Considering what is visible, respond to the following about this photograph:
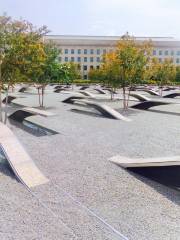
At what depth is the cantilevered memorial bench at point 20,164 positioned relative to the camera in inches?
243

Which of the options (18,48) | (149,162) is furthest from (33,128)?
(149,162)

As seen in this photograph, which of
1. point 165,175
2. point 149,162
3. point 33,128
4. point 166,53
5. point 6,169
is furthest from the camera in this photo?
point 166,53

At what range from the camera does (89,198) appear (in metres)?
5.37

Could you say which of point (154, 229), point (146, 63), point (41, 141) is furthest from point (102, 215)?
point (146, 63)

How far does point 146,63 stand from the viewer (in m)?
20.2

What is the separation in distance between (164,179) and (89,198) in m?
1.59

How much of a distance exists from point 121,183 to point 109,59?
1789 centimetres

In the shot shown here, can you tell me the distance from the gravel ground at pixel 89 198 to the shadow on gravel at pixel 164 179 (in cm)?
2

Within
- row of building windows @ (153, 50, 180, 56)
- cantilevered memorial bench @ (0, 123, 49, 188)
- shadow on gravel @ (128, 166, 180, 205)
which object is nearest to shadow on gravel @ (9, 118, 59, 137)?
cantilevered memorial bench @ (0, 123, 49, 188)

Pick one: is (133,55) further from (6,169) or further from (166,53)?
(166,53)

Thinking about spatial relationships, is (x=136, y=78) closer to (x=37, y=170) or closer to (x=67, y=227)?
(x=37, y=170)

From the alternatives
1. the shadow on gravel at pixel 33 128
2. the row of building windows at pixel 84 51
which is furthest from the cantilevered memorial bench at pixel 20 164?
the row of building windows at pixel 84 51

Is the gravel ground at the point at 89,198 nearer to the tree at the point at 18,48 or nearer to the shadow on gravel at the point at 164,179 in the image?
the shadow on gravel at the point at 164,179

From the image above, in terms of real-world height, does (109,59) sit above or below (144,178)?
above
